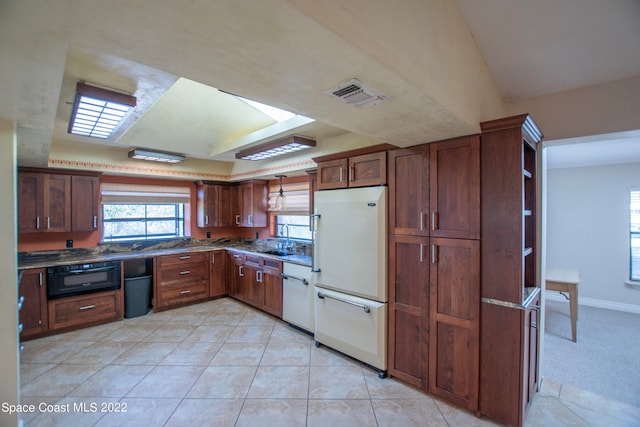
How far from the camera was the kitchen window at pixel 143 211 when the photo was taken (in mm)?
4441

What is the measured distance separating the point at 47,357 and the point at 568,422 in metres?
4.89

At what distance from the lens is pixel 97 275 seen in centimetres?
381

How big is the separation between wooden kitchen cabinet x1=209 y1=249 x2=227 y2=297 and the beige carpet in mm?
4637

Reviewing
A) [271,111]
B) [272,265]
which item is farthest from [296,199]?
[271,111]

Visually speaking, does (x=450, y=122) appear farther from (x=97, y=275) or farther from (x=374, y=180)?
(x=97, y=275)

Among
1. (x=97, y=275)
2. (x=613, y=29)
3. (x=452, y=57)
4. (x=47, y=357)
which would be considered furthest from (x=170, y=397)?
(x=613, y=29)

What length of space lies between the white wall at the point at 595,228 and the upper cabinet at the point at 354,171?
454cm

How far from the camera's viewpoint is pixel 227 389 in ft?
8.04

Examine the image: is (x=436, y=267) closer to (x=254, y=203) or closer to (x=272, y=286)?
(x=272, y=286)

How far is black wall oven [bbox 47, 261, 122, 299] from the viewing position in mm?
3516

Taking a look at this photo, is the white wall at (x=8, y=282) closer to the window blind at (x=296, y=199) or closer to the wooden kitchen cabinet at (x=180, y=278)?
the wooden kitchen cabinet at (x=180, y=278)

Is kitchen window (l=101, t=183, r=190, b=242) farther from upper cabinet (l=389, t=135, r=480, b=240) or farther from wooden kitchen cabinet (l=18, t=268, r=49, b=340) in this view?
upper cabinet (l=389, t=135, r=480, b=240)

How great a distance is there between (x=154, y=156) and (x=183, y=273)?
1912mm

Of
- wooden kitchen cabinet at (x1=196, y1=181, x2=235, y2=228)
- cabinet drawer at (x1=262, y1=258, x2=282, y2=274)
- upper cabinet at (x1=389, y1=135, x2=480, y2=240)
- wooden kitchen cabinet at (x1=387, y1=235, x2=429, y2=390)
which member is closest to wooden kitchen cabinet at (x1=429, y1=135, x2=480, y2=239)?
upper cabinet at (x1=389, y1=135, x2=480, y2=240)
